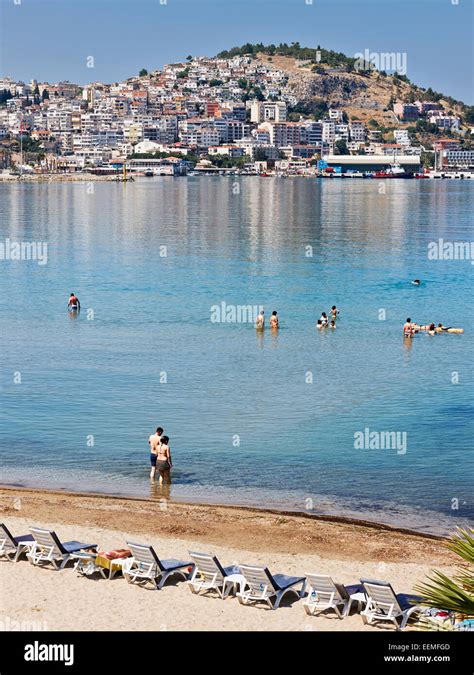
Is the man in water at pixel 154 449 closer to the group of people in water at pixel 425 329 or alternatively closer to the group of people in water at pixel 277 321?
the group of people in water at pixel 277 321

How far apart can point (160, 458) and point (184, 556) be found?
448cm

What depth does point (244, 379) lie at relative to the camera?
29.1 meters

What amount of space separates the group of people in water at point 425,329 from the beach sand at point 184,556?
19516 millimetres

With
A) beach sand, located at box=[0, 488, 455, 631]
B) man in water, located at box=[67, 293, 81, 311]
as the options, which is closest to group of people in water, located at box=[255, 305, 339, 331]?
man in water, located at box=[67, 293, 81, 311]

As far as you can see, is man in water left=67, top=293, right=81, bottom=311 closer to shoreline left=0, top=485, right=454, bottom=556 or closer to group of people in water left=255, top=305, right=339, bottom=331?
group of people in water left=255, top=305, right=339, bottom=331

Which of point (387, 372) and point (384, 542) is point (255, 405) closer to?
point (387, 372)

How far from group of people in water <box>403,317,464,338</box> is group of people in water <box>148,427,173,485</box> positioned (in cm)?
1831

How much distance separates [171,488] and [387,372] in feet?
40.7

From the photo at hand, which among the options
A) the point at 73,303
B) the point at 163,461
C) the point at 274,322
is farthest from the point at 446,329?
the point at 163,461

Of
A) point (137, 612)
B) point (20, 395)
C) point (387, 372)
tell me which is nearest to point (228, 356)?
point (387, 372)

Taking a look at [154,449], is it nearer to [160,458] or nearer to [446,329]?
[160,458]

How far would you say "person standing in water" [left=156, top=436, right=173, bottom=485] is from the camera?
64.2 feet

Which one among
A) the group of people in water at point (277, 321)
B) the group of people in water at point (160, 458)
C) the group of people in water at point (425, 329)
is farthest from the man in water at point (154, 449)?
the group of people in water at point (425, 329)
